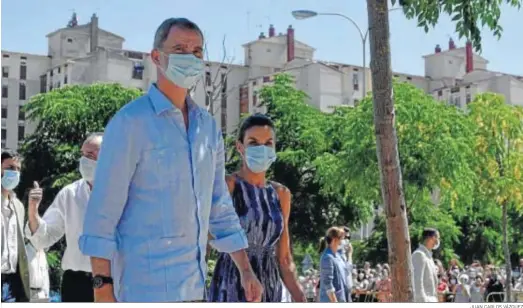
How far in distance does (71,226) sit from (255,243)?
775 mm

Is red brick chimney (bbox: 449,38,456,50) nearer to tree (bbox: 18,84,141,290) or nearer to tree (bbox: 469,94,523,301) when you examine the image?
tree (bbox: 469,94,523,301)

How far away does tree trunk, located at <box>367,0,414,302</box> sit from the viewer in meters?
4.62

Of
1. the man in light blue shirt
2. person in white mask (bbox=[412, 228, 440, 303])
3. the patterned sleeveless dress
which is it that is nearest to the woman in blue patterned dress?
the patterned sleeveless dress

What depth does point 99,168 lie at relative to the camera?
2.67m

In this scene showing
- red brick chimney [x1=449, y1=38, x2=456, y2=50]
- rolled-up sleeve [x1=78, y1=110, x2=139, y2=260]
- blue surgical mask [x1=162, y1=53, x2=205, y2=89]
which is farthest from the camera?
red brick chimney [x1=449, y1=38, x2=456, y2=50]

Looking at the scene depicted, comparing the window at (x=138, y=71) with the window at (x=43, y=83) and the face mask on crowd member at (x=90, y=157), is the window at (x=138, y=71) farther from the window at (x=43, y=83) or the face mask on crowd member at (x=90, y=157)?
the window at (x=43, y=83)

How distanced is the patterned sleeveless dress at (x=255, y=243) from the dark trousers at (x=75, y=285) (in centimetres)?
51

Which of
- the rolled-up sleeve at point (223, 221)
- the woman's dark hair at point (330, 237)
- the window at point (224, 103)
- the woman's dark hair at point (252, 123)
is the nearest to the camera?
the rolled-up sleeve at point (223, 221)

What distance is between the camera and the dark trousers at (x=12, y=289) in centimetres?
364

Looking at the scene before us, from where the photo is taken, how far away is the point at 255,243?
3.71 m

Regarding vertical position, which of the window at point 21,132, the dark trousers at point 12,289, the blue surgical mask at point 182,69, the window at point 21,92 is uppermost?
the window at point 21,92

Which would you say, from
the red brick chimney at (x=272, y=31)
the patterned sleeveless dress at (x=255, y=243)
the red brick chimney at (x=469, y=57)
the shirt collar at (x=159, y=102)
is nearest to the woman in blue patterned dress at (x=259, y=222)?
the patterned sleeveless dress at (x=255, y=243)

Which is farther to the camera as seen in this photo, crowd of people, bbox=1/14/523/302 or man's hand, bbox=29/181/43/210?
man's hand, bbox=29/181/43/210

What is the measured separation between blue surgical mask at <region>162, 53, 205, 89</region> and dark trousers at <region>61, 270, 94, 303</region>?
116cm
